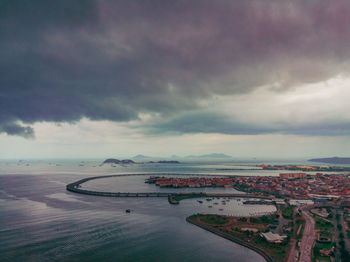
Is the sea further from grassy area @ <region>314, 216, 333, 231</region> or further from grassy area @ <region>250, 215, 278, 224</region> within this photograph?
grassy area @ <region>314, 216, 333, 231</region>

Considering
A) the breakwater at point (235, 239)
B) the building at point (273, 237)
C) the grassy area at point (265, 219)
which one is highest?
the building at point (273, 237)

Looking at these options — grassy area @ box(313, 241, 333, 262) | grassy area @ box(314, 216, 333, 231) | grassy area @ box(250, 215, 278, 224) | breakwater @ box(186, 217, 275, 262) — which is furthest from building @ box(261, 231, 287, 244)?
grassy area @ box(314, 216, 333, 231)

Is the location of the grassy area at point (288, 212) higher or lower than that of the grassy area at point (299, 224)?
lower

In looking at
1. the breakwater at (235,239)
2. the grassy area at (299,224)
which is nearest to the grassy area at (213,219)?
the breakwater at (235,239)

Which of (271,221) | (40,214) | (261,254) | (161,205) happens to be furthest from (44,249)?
(271,221)

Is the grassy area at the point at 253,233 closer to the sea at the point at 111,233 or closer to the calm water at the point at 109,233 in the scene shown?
the sea at the point at 111,233

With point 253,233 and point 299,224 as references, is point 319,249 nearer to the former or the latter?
point 253,233

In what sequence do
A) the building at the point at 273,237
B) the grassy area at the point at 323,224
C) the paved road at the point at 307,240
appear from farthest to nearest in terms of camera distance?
the grassy area at the point at 323,224 < the building at the point at 273,237 < the paved road at the point at 307,240

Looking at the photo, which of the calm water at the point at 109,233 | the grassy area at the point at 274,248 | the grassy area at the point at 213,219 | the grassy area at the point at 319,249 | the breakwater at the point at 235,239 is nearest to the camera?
the grassy area at the point at 319,249
